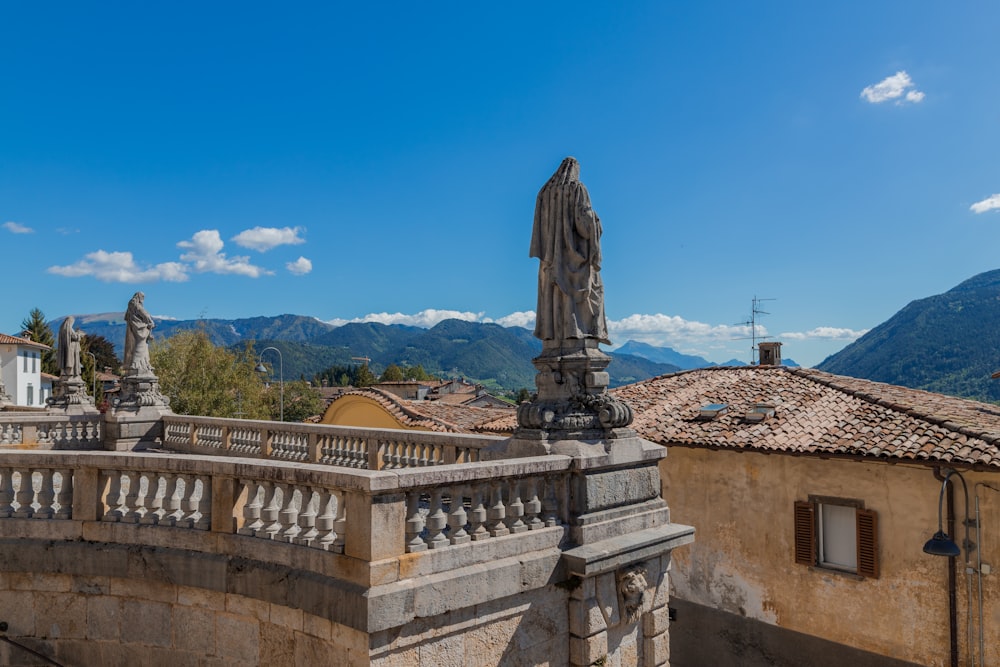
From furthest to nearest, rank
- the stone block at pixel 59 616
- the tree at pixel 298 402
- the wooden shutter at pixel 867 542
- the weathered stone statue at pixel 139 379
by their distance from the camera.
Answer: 1. the tree at pixel 298 402
2. the weathered stone statue at pixel 139 379
3. the wooden shutter at pixel 867 542
4. the stone block at pixel 59 616

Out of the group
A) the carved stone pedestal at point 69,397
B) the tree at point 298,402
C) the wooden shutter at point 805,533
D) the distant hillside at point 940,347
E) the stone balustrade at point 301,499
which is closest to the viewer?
the stone balustrade at point 301,499

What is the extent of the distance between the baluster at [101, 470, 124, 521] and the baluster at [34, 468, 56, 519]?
522mm

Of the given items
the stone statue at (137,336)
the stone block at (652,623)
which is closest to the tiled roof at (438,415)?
the stone statue at (137,336)

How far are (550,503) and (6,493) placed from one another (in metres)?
5.10

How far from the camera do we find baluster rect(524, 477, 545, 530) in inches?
233

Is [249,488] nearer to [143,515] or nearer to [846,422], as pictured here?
[143,515]

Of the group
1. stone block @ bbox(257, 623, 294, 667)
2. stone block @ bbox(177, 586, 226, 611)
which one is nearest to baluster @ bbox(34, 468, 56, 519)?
stone block @ bbox(177, 586, 226, 611)

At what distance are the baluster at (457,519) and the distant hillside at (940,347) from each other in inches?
3768

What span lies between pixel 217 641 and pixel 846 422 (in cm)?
1231

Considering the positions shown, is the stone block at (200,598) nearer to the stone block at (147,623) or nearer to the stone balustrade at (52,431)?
the stone block at (147,623)

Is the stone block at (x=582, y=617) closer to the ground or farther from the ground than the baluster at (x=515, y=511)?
closer to the ground

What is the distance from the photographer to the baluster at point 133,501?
5.78 m

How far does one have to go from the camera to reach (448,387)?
84688 mm

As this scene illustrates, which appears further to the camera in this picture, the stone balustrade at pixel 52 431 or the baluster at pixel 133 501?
the stone balustrade at pixel 52 431
